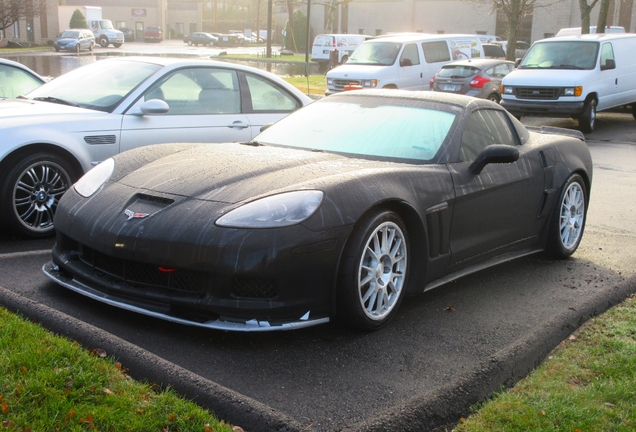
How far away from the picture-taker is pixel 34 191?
20.0ft

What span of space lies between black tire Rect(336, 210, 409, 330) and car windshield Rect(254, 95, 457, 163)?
2.60 feet

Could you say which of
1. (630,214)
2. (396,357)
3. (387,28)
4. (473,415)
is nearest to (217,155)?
(396,357)

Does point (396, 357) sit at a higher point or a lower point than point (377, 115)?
lower

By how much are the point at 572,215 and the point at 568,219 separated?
11 cm

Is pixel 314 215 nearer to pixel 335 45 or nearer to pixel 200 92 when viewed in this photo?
pixel 200 92

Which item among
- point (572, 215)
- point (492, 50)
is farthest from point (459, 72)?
point (572, 215)

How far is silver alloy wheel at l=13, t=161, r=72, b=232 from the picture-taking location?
603cm

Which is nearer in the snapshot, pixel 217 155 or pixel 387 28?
pixel 217 155

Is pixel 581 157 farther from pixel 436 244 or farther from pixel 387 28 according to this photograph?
pixel 387 28

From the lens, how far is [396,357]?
4031 millimetres

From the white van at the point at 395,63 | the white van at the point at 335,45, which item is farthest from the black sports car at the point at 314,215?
the white van at the point at 335,45

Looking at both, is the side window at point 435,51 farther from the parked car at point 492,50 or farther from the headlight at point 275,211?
the headlight at point 275,211

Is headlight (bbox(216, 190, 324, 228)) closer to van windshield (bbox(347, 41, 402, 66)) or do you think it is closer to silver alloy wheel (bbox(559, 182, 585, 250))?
silver alloy wheel (bbox(559, 182, 585, 250))

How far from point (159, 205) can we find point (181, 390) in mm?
1246
